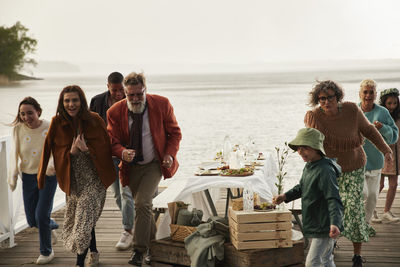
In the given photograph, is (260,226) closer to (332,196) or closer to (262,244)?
(262,244)

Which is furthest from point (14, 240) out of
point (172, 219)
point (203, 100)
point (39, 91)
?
point (39, 91)

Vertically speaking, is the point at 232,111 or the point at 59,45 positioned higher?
the point at 59,45

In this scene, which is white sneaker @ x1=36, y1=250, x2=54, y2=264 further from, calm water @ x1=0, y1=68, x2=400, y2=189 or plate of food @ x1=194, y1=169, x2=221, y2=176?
calm water @ x1=0, y1=68, x2=400, y2=189

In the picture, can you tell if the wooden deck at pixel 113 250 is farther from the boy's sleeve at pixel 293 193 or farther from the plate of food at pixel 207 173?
the boy's sleeve at pixel 293 193

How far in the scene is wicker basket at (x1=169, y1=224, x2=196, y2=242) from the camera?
4.16 m

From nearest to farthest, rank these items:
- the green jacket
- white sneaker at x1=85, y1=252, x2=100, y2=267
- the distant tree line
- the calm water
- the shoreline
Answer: the green jacket
white sneaker at x1=85, y1=252, x2=100, y2=267
the calm water
the distant tree line
the shoreline

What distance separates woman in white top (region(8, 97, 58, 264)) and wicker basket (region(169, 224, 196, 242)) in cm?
103

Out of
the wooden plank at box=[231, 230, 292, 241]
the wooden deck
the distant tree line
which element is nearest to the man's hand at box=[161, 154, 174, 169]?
the wooden plank at box=[231, 230, 292, 241]

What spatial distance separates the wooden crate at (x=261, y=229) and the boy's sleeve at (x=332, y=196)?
582 mm

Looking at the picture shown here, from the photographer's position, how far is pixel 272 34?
146ft

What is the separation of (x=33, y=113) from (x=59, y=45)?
42329mm

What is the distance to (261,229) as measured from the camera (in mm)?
3832

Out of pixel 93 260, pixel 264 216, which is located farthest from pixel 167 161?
pixel 93 260

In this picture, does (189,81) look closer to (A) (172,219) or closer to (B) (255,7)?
(B) (255,7)
